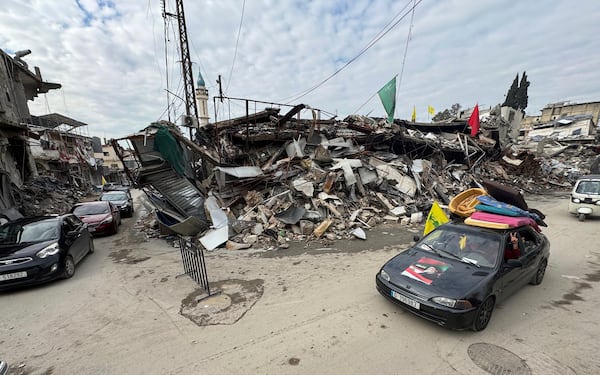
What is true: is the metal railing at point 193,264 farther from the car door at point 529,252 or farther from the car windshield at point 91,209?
the car windshield at point 91,209

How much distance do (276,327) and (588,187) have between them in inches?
560

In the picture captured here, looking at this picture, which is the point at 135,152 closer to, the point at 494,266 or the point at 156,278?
the point at 156,278

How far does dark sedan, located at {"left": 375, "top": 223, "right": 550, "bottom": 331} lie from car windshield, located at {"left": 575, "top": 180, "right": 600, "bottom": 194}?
8.67 meters

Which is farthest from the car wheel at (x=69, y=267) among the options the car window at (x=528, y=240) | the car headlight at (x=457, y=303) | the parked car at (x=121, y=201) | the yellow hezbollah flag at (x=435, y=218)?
the car window at (x=528, y=240)

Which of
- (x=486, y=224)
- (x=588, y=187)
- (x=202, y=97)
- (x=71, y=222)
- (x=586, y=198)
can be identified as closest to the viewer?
(x=486, y=224)

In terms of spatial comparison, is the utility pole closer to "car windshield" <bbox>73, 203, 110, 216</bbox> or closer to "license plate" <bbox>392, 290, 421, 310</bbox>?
"car windshield" <bbox>73, 203, 110, 216</bbox>

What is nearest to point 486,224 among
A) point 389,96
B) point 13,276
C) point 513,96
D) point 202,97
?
point 13,276

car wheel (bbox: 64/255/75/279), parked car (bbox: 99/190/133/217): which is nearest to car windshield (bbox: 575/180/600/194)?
car wheel (bbox: 64/255/75/279)

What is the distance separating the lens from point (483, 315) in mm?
3672

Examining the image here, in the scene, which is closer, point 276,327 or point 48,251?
point 276,327

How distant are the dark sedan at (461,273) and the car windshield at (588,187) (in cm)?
867

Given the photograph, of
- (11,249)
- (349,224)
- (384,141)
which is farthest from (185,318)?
(384,141)

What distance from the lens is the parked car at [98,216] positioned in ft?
31.6

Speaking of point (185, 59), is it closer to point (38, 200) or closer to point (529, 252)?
point (38, 200)
